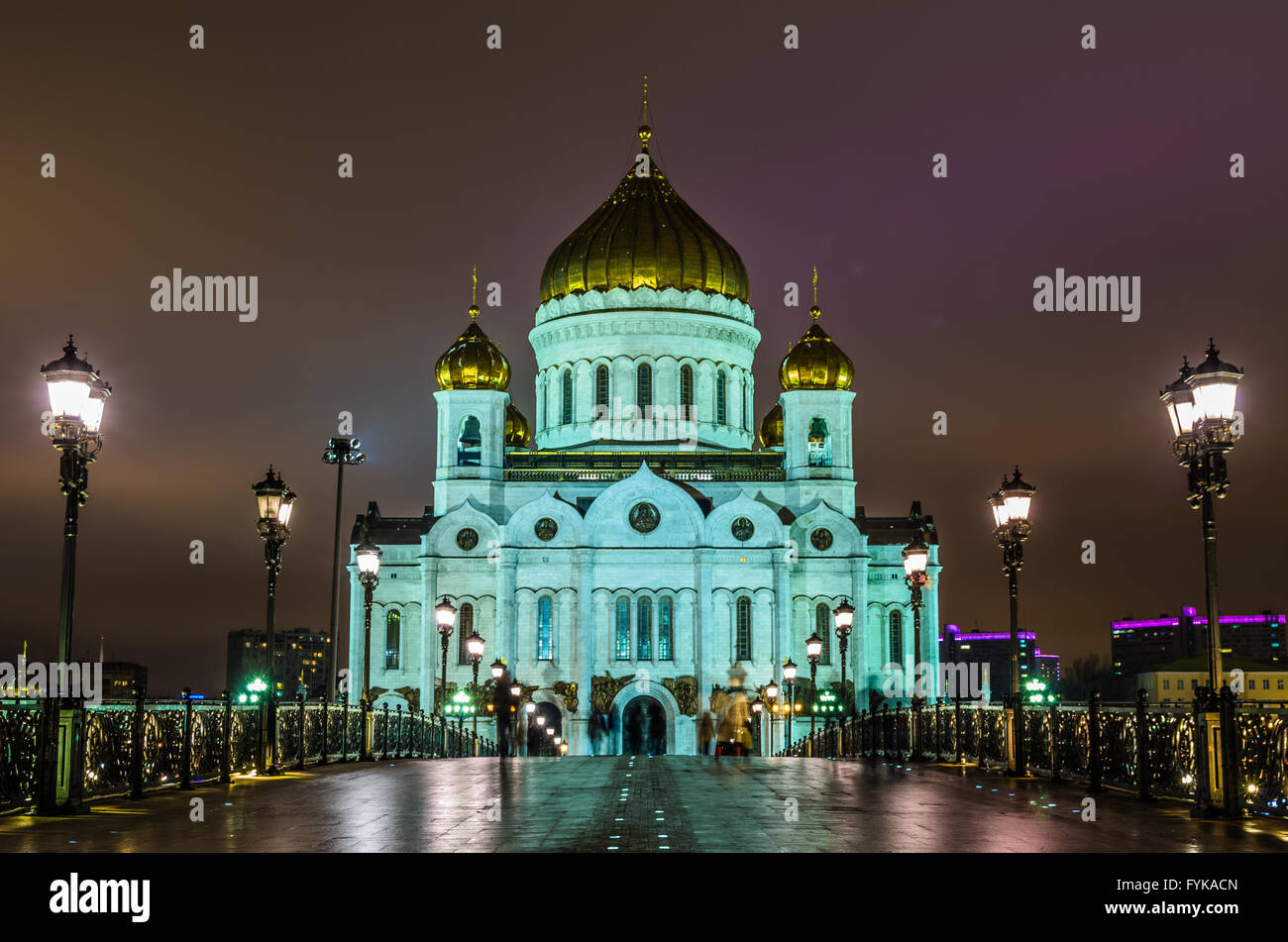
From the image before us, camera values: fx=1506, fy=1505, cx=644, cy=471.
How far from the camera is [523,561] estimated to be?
66.2 meters

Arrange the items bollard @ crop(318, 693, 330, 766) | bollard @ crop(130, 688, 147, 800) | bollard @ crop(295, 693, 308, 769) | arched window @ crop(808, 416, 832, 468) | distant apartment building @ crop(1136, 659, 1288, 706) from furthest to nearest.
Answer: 1. distant apartment building @ crop(1136, 659, 1288, 706)
2. arched window @ crop(808, 416, 832, 468)
3. bollard @ crop(318, 693, 330, 766)
4. bollard @ crop(295, 693, 308, 769)
5. bollard @ crop(130, 688, 147, 800)

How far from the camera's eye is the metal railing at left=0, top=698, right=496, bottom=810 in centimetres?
1566

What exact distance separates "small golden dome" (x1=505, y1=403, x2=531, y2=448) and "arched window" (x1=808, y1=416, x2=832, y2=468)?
48.5ft

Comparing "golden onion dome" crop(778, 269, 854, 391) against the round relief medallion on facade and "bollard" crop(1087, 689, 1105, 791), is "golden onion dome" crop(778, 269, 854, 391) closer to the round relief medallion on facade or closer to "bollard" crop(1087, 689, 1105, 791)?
the round relief medallion on facade

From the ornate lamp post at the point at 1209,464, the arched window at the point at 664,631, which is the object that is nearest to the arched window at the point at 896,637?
the arched window at the point at 664,631

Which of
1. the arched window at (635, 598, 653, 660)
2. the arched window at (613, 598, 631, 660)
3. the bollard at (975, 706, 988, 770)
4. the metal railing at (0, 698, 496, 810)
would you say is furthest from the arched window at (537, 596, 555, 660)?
the bollard at (975, 706, 988, 770)

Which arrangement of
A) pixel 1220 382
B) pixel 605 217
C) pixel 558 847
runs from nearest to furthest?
pixel 558 847, pixel 1220 382, pixel 605 217

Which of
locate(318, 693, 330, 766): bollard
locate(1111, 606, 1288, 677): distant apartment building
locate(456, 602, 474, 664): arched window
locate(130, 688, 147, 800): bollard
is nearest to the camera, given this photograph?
locate(130, 688, 147, 800): bollard

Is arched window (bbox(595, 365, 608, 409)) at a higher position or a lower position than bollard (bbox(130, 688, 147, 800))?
higher

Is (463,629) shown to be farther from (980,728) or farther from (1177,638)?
(1177,638)

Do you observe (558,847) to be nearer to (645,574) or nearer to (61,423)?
(61,423)

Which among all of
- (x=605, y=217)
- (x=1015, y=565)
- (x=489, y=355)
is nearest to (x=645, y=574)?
(x=489, y=355)
